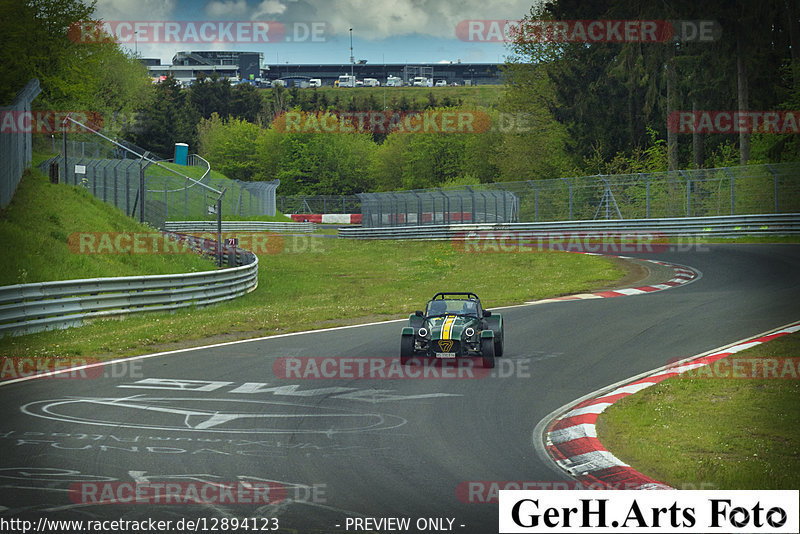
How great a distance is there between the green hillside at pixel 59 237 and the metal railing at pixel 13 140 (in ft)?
1.62

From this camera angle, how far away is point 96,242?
24.6m

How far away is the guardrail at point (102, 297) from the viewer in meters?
16.2

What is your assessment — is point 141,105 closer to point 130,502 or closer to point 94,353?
point 94,353

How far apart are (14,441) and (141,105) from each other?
316 feet

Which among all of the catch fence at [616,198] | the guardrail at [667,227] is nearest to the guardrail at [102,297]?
the guardrail at [667,227]

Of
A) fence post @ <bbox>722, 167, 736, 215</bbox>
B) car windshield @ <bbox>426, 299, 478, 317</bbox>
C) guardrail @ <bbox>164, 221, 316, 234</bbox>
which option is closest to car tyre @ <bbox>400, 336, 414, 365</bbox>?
car windshield @ <bbox>426, 299, 478, 317</bbox>

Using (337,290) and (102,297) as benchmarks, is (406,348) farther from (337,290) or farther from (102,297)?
(337,290)

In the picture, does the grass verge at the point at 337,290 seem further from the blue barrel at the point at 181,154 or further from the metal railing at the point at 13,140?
the blue barrel at the point at 181,154

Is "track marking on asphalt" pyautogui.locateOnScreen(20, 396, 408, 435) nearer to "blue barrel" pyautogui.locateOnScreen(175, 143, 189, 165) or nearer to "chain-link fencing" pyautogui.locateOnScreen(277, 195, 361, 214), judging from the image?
"blue barrel" pyautogui.locateOnScreen(175, 143, 189, 165)

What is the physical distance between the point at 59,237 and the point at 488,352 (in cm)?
1535

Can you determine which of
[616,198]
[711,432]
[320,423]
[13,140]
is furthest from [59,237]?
[616,198]

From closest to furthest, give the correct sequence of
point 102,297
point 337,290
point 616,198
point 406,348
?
1. point 406,348
2. point 102,297
3. point 337,290
4. point 616,198

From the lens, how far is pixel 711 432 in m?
8.76

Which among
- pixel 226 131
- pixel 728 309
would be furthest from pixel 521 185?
pixel 226 131
